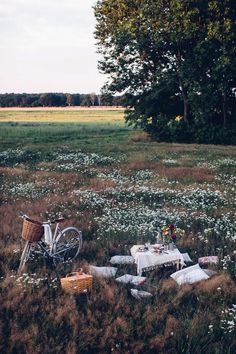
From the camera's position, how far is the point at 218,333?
27.1ft

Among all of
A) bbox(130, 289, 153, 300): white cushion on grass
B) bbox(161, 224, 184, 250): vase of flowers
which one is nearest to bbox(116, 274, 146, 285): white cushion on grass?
bbox(130, 289, 153, 300): white cushion on grass

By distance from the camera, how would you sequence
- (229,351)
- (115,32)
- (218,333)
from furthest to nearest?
(115,32) < (218,333) < (229,351)

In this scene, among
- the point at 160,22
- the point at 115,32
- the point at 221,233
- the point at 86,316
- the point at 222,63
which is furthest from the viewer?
the point at 115,32

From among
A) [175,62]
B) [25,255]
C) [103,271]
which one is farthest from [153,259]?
[175,62]

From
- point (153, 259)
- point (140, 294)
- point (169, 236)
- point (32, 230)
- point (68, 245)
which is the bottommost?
point (140, 294)

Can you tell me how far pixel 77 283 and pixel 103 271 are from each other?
132cm

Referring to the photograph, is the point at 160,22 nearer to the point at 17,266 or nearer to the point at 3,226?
the point at 3,226

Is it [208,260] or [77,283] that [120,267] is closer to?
[77,283]

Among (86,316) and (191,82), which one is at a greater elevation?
(191,82)

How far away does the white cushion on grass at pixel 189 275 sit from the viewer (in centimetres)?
1070

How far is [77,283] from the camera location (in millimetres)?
9867

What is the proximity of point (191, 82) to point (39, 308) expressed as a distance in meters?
40.0

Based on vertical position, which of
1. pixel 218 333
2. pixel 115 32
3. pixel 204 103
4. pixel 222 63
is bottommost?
pixel 218 333

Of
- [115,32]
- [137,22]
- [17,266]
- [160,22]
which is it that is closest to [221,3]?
[160,22]
